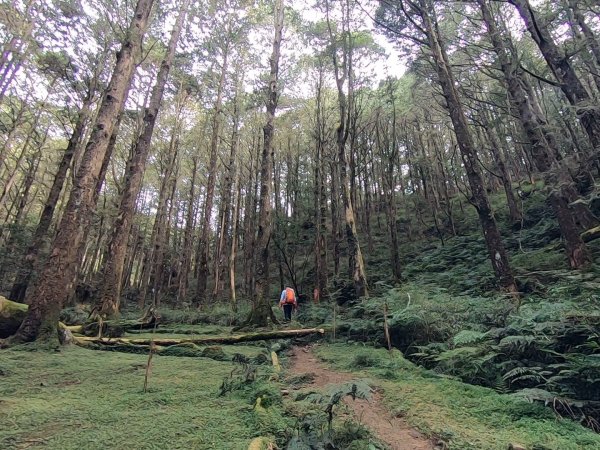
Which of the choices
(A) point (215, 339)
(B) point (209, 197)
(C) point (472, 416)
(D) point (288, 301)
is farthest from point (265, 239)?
(B) point (209, 197)

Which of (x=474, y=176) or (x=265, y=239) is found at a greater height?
(x=474, y=176)

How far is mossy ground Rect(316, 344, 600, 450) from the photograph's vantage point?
2.34 m

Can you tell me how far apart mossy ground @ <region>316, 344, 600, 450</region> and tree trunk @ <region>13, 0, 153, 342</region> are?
5.42 metres

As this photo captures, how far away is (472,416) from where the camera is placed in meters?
2.84

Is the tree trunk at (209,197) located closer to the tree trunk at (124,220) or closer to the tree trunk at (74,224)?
the tree trunk at (124,220)

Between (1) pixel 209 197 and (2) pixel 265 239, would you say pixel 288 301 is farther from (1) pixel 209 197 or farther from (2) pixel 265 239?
(1) pixel 209 197

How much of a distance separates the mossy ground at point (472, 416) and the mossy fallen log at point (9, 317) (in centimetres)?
669

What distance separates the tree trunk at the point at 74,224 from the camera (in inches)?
219

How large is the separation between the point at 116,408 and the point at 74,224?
4.47m

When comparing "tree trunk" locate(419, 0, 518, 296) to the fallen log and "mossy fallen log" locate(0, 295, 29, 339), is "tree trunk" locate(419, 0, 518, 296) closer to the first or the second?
the fallen log

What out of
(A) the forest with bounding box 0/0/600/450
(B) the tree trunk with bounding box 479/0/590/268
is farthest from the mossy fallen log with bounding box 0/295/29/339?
(B) the tree trunk with bounding box 479/0/590/268

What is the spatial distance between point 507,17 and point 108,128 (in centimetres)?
2021

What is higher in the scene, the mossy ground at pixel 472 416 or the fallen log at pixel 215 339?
the fallen log at pixel 215 339

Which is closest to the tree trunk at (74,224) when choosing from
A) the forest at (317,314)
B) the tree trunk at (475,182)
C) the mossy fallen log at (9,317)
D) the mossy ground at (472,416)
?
the forest at (317,314)
